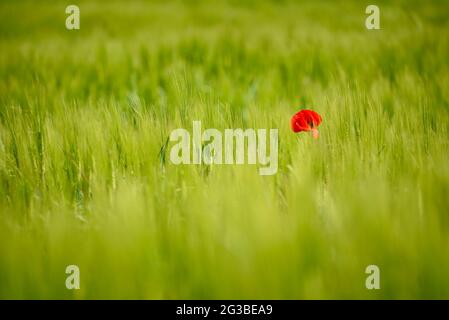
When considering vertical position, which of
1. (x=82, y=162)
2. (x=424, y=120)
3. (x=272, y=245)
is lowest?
(x=272, y=245)

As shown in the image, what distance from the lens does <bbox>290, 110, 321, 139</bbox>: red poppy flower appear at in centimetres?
117

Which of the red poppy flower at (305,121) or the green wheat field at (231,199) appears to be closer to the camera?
the green wheat field at (231,199)

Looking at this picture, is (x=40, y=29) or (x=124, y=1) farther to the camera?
(x=124, y=1)

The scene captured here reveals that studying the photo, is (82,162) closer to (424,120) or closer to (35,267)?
(35,267)

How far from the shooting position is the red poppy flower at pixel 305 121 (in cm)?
117

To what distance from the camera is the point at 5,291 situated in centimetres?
81

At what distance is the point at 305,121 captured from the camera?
1.17 metres

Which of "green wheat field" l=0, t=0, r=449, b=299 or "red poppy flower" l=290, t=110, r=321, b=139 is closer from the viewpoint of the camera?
"green wheat field" l=0, t=0, r=449, b=299

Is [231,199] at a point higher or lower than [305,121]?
lower

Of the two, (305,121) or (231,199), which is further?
(305,121)

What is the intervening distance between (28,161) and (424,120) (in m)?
1.16

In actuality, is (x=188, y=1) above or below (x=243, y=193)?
above
